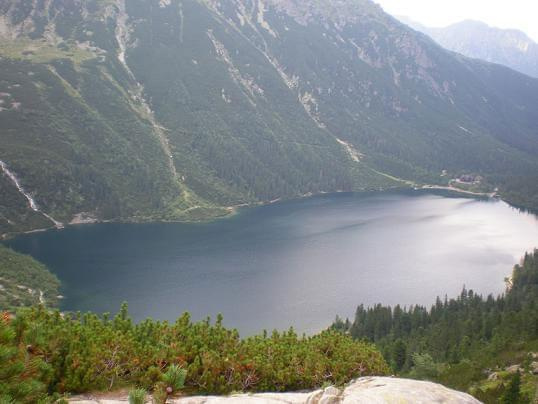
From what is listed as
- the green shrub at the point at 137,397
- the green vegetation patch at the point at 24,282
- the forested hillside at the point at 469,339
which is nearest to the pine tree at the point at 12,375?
the green shrub at the point at 137,397

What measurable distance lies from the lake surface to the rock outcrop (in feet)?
209

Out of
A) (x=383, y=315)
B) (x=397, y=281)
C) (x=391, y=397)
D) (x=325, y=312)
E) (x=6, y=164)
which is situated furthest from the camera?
(x=6, y=164)

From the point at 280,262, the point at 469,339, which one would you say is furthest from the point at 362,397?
the point at 280,262

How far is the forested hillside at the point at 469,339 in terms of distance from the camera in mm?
41500

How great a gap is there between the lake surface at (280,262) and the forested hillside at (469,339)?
27.7 ft

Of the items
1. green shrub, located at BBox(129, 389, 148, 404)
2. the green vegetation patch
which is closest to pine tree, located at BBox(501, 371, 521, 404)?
green shrub, located at BBox(129, 389, 148, 404)

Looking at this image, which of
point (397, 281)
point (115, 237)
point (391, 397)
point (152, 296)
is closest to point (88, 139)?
point (115, 237)

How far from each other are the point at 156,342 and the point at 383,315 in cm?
6829

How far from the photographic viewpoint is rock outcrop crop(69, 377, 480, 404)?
15438 millimetres

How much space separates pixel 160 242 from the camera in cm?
13575

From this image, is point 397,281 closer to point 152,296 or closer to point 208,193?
point 152,296

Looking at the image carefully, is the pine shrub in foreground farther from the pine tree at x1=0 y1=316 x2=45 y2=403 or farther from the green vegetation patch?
the green vegetation patch

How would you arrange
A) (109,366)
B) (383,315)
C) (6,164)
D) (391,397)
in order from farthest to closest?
(6,164)
(383,315)
(109,366)
(391,397)

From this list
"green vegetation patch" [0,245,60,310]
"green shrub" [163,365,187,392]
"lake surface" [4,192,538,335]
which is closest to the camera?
"green shrub" [163,365,187,392]
